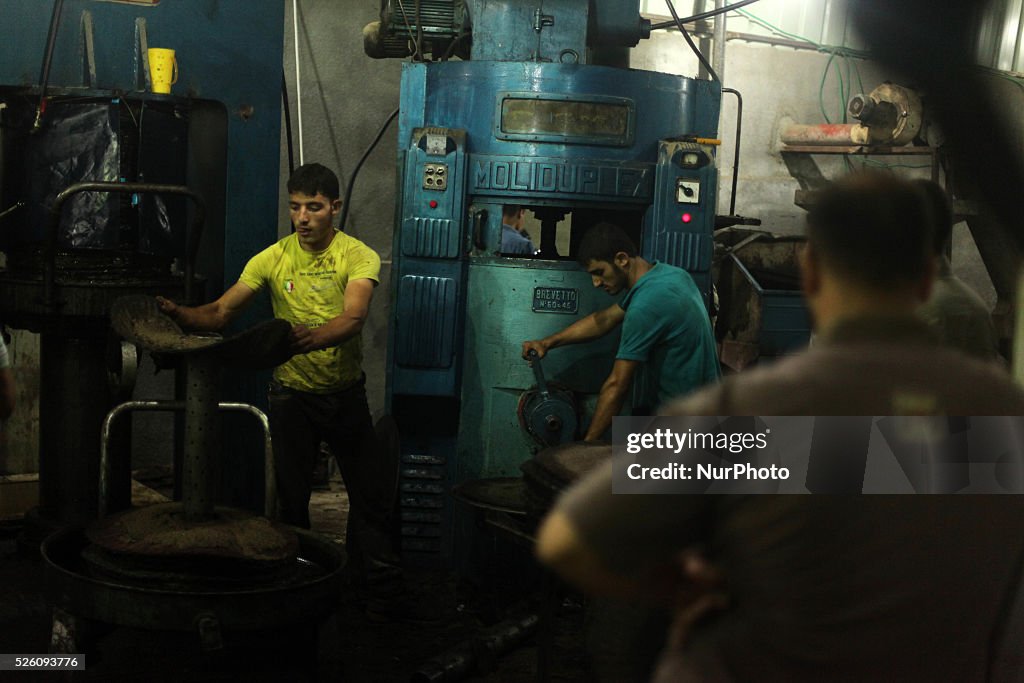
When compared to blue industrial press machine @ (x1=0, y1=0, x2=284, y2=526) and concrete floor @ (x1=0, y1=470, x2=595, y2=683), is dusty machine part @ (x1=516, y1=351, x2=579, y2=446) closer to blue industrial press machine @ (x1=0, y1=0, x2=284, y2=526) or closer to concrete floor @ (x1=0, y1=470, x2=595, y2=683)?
concrete floor @ (x1=0, y1=470, x2=595, y2=683)

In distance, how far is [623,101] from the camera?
4.29 m

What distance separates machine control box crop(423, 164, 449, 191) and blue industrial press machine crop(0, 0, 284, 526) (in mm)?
658

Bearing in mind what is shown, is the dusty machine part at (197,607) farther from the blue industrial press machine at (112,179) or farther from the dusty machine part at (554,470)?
the blue industrial press machine at (112,179)

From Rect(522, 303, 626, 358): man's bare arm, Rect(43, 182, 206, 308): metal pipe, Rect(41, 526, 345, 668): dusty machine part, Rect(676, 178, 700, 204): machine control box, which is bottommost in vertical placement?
Rect(41, 526, 345, 668): dusty machine part

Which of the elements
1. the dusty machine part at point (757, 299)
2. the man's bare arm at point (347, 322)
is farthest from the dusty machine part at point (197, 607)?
the dusty machine part at point (757, 299)

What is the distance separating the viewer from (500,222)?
171 inches

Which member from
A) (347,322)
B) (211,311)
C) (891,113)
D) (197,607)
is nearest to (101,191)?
(211,311)

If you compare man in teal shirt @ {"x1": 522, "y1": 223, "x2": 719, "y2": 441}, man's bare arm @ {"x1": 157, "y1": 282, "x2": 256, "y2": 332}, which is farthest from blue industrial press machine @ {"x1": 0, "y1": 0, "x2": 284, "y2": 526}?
man in teal shirt @ {"x1": 522, "y1": 223, "x2": 719, "y2": 441}

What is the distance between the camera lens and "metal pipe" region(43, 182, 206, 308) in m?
3.73

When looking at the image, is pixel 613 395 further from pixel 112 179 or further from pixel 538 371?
pixel 112 179

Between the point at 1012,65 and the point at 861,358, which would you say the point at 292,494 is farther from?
the point at 1012,65

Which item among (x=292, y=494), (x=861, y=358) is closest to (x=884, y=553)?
(x=861, y=358)

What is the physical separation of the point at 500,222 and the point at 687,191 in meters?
0.72

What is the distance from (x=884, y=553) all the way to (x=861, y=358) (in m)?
0.23
